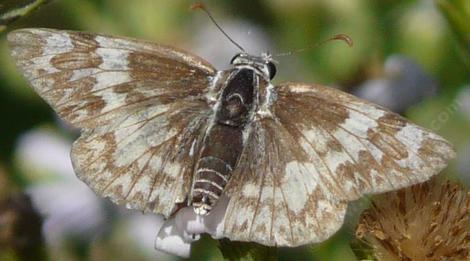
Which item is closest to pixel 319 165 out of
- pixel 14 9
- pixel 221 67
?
pixel 14 9

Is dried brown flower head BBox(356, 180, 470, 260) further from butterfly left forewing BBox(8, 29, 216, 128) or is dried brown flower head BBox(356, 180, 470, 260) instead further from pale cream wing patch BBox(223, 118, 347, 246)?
butterfly left forewing BBox(8, 29, 216, 128)

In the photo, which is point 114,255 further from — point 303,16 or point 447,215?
point 447,215

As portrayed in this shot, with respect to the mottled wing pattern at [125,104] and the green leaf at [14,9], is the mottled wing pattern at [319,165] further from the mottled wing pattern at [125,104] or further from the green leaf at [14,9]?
the green leaf at [14,9]

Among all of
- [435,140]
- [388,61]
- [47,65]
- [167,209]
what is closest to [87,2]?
[388,61]

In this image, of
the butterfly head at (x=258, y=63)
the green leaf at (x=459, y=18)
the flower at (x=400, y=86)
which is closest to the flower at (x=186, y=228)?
the butterfly head at (x=258, y=63)

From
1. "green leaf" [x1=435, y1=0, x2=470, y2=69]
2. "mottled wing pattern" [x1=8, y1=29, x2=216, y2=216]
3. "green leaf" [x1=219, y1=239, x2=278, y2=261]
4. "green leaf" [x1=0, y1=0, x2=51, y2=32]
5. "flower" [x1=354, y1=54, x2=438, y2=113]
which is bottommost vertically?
"green leaf" [x1=219, y1=239, x2=278, y2=261]

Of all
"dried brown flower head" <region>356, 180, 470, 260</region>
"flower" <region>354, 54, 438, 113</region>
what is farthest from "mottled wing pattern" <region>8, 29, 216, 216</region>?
"flower" <region>354, 54, 438, 113</region>
